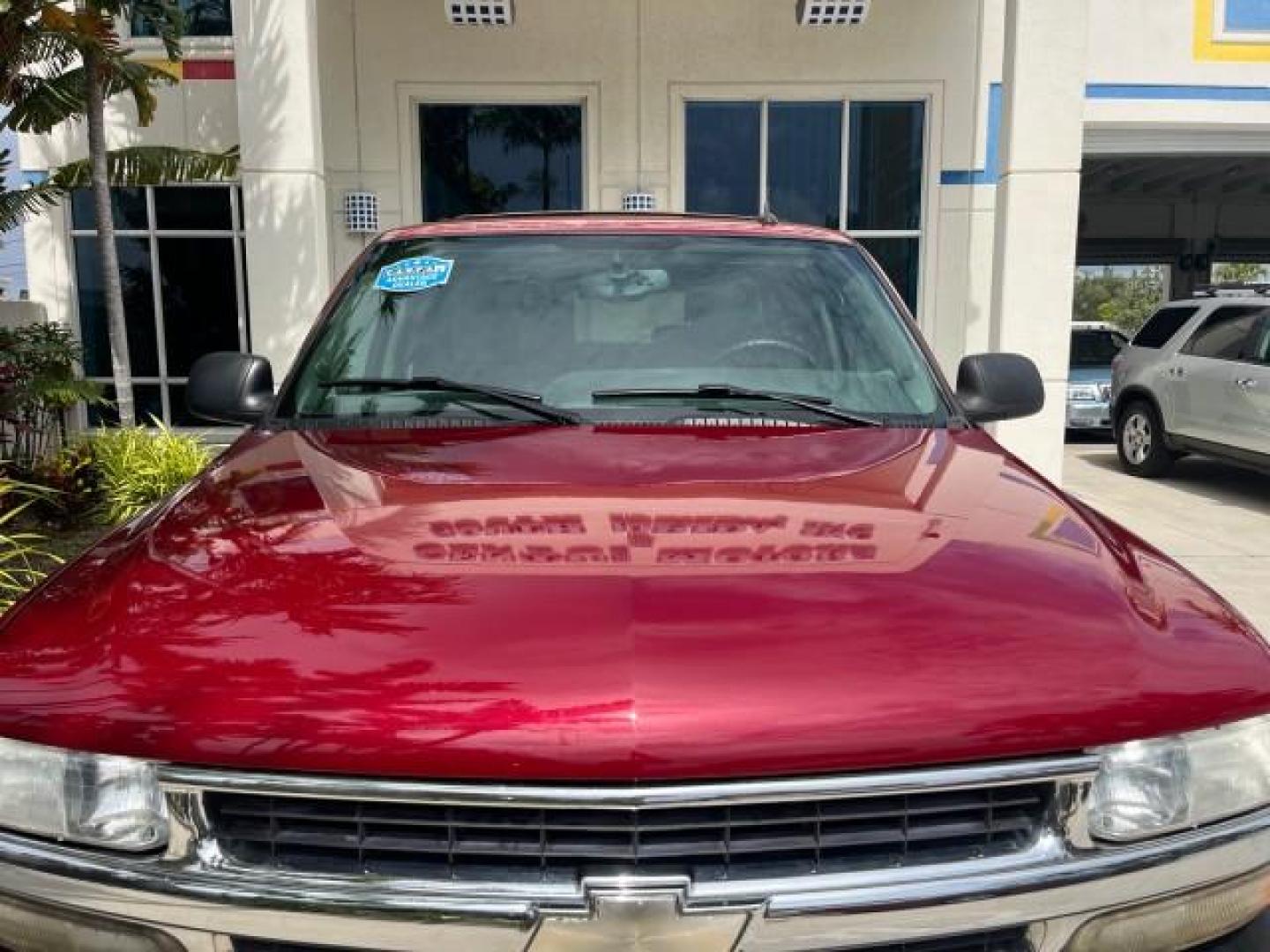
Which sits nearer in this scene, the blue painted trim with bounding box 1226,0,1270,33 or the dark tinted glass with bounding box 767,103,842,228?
the dark tinted glass with bounding box 767,103,842,228

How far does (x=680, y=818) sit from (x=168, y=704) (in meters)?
0.66

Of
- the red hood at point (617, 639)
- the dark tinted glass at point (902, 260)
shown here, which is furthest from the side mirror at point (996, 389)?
the dark tinted glass at point (902, 260)

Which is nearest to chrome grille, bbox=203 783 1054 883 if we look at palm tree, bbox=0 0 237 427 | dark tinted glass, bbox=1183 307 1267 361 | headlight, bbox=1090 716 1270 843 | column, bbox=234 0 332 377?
headlight, bbox=1090 716 1270 843

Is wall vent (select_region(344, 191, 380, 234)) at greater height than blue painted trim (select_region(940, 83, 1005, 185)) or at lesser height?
lesser

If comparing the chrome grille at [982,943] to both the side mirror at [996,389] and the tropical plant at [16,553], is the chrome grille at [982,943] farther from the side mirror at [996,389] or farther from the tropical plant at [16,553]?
the tropical plant at [16,553]

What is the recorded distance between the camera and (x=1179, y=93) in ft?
41.5

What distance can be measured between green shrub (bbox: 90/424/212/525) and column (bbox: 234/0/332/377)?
1388 millimetres

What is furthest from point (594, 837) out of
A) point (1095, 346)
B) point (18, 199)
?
point (1095, 346)

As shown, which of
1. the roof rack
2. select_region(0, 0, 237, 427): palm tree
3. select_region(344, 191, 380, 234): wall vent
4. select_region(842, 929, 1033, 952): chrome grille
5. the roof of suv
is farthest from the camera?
select_region(344, 191, 380, 234): wall vent

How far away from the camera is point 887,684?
4.34 feet

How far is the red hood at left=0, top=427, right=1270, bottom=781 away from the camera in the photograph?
50.3 inches

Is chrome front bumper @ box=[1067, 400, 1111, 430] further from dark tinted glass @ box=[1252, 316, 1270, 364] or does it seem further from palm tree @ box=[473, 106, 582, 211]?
palm tree @ box=[473, 106, 582, 211]

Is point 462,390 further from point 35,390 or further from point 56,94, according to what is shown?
point 56,94

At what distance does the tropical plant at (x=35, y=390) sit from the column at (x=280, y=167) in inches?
61.9
